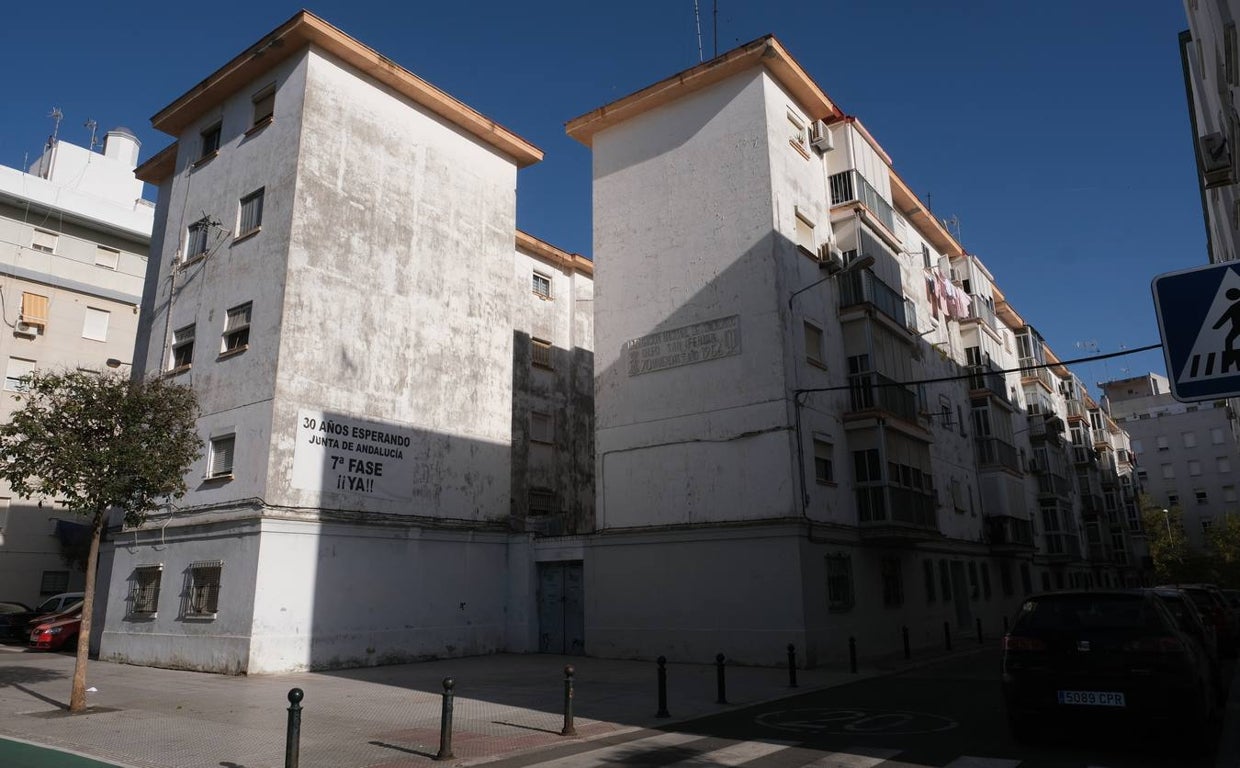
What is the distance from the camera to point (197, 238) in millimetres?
21750

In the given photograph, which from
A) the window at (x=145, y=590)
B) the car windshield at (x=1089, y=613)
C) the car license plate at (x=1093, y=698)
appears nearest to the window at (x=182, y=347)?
the window at (x=145, y=590)

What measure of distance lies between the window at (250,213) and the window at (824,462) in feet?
49.5

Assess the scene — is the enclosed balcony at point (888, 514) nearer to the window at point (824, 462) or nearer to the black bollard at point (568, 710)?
the window at point (824, 462)

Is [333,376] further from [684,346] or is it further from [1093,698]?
[1093,698]

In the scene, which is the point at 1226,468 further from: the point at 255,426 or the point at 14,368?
the point at 14,368

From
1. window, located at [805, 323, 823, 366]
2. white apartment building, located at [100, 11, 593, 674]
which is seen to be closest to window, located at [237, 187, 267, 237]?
white apartment building, located at [100, 11, 593, 674]

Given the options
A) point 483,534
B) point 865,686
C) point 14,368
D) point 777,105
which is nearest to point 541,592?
point 483,534

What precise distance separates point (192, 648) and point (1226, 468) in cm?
8054

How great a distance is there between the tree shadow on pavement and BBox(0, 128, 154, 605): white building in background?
1662 centimetres

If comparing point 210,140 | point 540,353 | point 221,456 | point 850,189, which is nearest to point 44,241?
point 210,140

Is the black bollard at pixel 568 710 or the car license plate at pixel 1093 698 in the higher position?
the car license plate at pixel 1093 698

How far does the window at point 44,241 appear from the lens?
33438mm

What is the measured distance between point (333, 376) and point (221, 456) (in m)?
3.23

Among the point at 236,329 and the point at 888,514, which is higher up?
the point at 236,329
